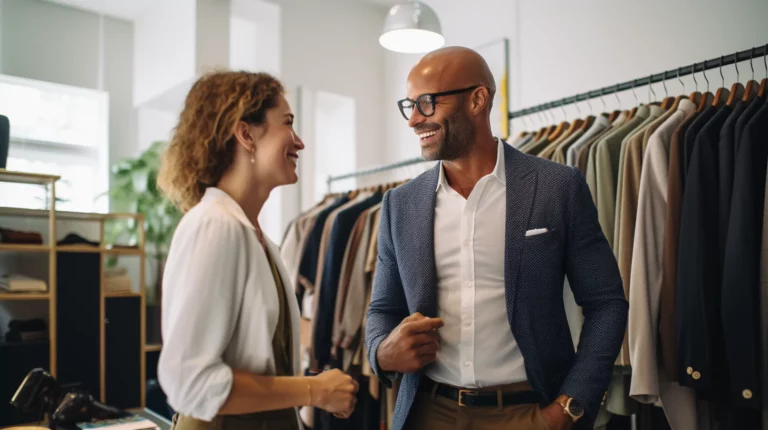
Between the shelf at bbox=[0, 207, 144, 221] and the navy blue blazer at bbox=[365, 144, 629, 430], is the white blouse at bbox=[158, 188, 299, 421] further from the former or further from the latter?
the shelf at bbox=[0, 207, 144, 221]

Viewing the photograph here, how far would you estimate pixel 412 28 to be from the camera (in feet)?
9.23

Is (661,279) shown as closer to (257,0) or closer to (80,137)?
(257,0)

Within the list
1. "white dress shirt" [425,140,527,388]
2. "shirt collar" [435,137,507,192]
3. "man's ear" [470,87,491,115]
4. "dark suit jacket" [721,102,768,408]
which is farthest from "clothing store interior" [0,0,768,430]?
"man's ear" [470,87,491,115]

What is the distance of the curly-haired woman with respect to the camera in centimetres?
105

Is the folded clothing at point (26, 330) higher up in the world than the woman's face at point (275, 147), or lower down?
lower down

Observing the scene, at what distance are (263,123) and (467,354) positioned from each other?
2.47 ft

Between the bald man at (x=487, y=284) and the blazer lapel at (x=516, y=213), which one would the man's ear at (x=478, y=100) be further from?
the blazer lapel at (x=516, y=213)

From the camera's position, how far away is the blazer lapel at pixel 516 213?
4.65 ft

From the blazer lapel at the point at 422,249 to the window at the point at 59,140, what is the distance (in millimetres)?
2836

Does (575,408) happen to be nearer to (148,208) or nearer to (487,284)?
(487,284)

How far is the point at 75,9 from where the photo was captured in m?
4.48

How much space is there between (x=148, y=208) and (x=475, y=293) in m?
4.05

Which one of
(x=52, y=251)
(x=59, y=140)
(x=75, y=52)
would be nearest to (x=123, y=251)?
(x=52, y=251)

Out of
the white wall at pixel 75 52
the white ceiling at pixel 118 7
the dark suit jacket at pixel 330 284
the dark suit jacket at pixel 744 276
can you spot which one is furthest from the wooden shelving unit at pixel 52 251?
the dark suit jacket at pixel 744 276
